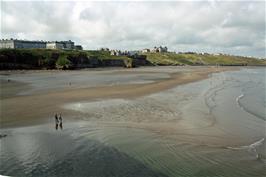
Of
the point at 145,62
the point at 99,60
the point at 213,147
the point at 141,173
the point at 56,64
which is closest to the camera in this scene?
the point at 141,173

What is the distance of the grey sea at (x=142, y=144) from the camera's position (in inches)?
559

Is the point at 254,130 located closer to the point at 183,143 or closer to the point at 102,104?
the point at 183,143

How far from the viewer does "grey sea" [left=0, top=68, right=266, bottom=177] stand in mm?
14195

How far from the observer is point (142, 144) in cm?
1833

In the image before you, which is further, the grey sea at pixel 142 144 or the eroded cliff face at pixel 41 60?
the eroded cliff face at pixel 41 60

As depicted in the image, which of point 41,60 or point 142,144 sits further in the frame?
point 41,60

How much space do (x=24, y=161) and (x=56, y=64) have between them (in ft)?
305

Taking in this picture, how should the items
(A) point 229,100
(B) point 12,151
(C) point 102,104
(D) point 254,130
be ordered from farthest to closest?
1. (A) point 229,100
2. (C) point 102,104
3. (D) point 254,130
4. (B) point 12,151

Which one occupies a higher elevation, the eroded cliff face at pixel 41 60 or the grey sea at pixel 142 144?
the eroded cliff face at pixel 41 60

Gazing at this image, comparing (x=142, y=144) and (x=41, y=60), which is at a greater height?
(x=41, y=60)

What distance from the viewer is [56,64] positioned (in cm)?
10494

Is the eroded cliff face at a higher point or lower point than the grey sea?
higher

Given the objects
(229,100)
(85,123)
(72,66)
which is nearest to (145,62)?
(72,66)

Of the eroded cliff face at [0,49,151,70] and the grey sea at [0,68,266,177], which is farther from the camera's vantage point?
the eroded cliff face at [0,49,151,70]
